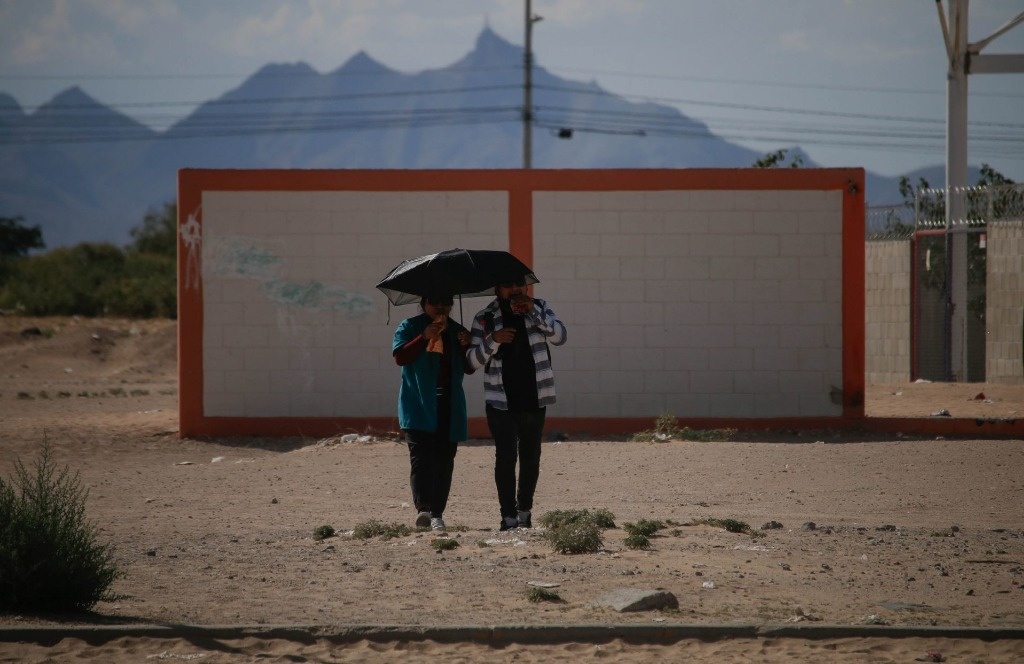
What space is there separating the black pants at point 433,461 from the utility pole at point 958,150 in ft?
41.3

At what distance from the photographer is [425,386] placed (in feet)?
29.9

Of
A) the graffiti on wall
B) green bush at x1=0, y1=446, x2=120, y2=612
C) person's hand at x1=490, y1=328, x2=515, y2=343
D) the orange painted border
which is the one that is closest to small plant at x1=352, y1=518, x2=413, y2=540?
person's hand at x1=490, y1=328, x2=515, y2=343

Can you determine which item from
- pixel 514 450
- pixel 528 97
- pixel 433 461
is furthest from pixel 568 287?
pixel 528 97

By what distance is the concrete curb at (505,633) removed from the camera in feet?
20.9

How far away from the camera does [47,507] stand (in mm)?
7121

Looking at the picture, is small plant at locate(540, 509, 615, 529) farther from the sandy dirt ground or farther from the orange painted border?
the orange painted border

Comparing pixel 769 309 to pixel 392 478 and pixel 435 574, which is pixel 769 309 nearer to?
pixel 392 478

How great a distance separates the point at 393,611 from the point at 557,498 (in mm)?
4539

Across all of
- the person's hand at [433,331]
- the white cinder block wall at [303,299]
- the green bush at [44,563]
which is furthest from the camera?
the white cinder block wall at [303,299]

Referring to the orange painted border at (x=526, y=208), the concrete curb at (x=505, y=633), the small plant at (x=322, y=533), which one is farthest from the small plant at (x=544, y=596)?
the orange painted border at (x=526, y=208)

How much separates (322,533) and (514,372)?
1729mm

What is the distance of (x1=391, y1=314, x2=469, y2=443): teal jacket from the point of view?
29.8 ft

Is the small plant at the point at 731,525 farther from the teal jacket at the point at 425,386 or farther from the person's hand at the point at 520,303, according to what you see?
the person's hand at the point at 520,303

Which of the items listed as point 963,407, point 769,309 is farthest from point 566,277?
point 963,407
